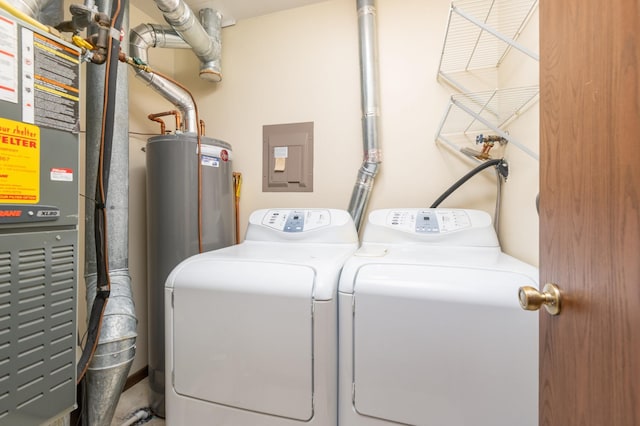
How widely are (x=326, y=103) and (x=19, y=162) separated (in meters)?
1.66

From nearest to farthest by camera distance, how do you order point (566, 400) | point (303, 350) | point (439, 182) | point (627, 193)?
1. point (627, 193)
2. point (566, 400)
3. point (303, 350)
4. point (439, 182)

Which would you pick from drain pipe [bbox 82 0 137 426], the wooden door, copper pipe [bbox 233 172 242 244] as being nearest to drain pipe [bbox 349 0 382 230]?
copper pipe [bbox 233 172 242 244]

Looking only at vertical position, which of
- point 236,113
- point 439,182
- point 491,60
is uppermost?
point 491,60

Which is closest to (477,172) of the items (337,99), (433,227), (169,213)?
(433,227)

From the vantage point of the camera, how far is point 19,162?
796mm

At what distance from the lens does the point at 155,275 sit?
5.77 feet

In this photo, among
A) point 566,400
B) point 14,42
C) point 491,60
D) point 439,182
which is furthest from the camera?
point 439,182

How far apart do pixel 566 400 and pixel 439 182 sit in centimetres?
140

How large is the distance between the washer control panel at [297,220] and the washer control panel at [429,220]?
38 centimetres

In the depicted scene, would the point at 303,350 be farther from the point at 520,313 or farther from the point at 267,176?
the point at 267,176

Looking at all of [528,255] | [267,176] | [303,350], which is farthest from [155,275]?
[528,255]

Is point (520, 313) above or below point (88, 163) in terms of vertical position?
below

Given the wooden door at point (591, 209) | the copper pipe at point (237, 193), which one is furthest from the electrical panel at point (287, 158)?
the wooden door at point (591, 209)

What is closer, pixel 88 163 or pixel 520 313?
pixel 520 313
